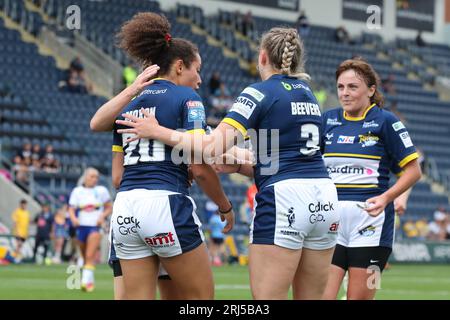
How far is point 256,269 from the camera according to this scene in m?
5.64

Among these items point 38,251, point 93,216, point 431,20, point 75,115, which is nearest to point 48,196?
point 38,251

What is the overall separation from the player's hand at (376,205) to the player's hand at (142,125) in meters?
2.03

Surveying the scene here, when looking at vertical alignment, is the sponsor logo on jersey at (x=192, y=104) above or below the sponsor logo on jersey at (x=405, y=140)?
above

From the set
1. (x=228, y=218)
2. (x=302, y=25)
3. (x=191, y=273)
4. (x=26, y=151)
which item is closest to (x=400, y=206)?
(x=228, y=218)

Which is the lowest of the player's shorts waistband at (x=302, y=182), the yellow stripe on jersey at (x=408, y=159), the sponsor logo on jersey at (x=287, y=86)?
the player's shorts waistband at (x=302, y=182)

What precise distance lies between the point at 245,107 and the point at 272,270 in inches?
39.0

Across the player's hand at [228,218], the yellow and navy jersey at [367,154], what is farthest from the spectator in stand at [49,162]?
the player's hand at [228,218]

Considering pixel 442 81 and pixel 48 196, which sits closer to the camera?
pixel 48 196

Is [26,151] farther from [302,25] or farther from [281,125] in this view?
[281,125]

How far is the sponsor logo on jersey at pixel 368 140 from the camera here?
7.56 metres

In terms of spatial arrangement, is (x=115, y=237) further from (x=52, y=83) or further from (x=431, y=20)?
(x=431, y=20)

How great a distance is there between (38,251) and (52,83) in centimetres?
679

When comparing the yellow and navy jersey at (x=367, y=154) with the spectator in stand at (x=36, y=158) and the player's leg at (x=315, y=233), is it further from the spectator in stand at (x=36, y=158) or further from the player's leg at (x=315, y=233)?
the spectator in stand at (x=36, y=158)
